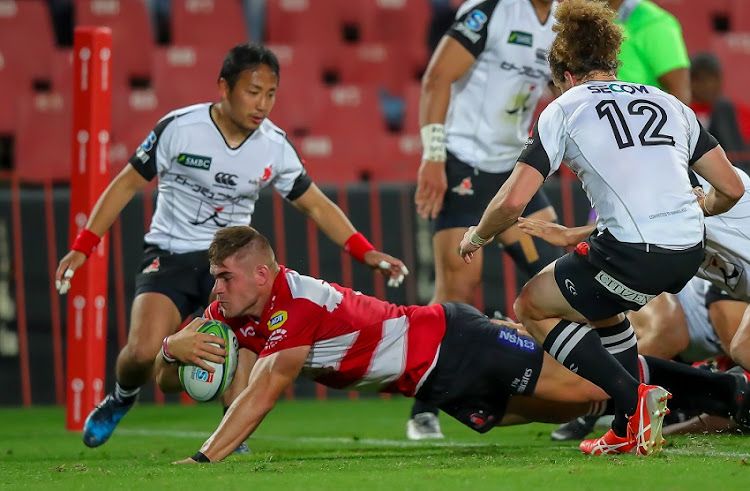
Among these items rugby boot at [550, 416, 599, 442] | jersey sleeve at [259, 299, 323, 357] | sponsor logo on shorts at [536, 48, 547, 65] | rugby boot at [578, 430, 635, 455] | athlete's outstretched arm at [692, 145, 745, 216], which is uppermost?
sponsor logo on shorts at [536, 48, 547, 65]

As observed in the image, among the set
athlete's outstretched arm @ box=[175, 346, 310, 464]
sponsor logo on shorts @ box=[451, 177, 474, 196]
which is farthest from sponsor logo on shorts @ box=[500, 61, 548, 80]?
athlete's outstretched arm @ box=[175, 346, 310, 464]

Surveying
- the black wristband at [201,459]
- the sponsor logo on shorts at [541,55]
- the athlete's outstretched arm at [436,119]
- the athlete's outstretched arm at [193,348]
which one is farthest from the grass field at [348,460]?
Result: the sponsor logo on shorts at [541,55]

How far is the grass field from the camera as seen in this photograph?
12.8ft

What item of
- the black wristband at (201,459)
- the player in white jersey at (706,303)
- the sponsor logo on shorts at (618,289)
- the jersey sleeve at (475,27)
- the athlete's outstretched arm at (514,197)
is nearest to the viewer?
the athlete's outstretched arm at (514,197)

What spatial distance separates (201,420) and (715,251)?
3.83 meters

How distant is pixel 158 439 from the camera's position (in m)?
6.73

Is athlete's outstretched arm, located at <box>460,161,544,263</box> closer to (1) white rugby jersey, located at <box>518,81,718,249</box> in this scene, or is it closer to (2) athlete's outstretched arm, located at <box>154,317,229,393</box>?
(1) white rugby jersey, located at <box>518,81,718,249</box>

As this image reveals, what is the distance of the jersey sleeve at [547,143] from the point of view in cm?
452

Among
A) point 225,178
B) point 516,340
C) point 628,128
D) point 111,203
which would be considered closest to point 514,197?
point 628,128

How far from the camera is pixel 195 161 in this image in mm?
6188

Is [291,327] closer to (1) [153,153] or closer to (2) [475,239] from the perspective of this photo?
(2) [475,239]

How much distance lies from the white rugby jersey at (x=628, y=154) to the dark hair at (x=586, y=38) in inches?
6.9

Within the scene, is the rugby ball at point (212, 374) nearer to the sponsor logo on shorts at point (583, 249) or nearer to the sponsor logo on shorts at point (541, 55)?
the sponsor logo on shorts at point (583, 249)

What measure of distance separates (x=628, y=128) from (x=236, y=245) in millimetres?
1638
